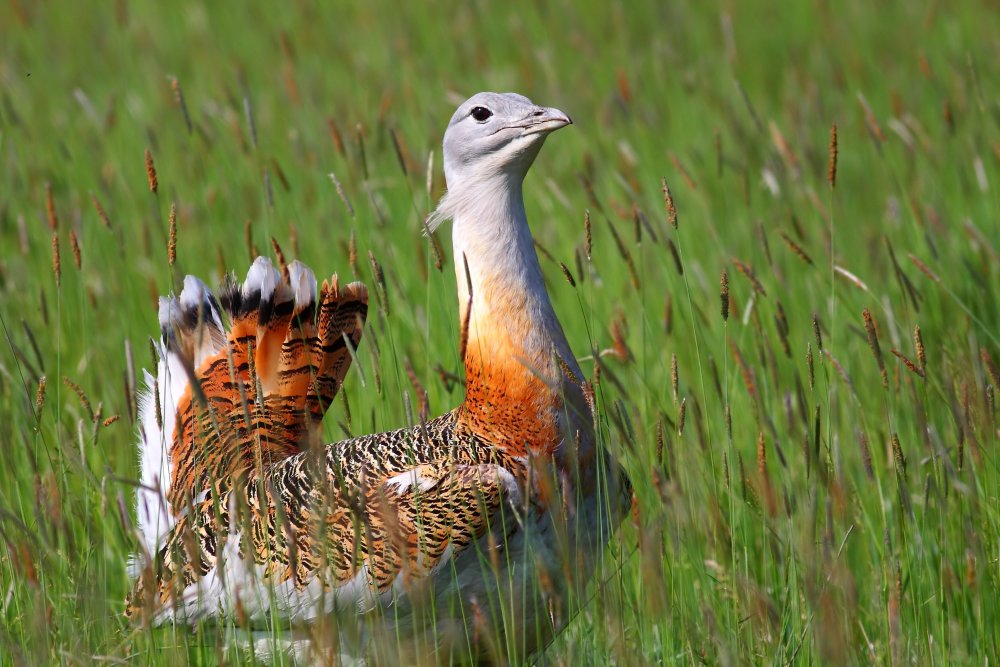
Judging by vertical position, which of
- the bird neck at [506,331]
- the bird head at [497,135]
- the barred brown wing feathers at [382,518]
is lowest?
the barred brown wing feathers at [382,518]

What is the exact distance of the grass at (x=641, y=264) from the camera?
7.93ft

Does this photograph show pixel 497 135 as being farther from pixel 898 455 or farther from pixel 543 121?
pixel 898 455

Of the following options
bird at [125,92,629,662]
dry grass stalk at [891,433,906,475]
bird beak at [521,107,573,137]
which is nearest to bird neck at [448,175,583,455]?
bird at [125,92,629,662]

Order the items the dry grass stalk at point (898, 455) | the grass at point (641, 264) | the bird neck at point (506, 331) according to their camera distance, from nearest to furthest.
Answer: the dry grass stalk at point (898, 455) < the grass at point (641, 264) < the bird neck at point (506, 331)

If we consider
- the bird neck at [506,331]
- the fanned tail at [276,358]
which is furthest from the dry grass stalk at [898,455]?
the fanned tail at [276,358]

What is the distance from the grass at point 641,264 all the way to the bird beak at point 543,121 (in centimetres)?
33

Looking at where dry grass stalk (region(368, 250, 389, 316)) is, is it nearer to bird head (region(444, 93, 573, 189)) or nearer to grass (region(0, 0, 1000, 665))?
grass (region(0, 0, 1000, 665))

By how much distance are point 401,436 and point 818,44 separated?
173 inches

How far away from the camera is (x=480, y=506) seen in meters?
2.59

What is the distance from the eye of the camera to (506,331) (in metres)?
2.80

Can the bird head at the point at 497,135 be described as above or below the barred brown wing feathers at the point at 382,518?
above

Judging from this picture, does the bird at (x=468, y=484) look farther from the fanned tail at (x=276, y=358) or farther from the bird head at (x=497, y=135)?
the fanned tail at (x=276, y=358)

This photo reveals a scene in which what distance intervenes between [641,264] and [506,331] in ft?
3.50

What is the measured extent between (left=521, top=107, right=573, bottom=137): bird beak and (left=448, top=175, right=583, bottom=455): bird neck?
0.13 m
